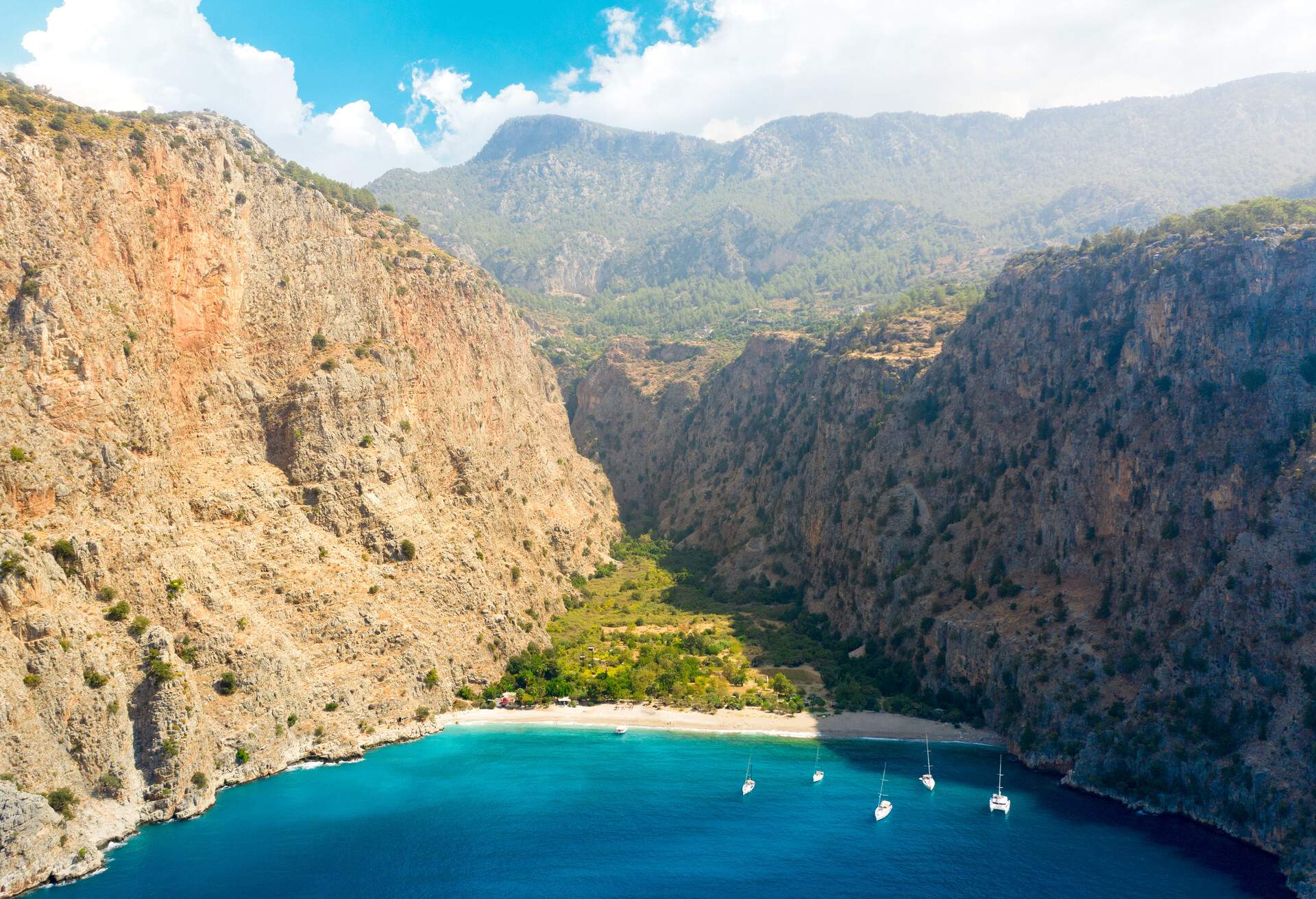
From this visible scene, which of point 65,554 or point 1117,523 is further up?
point 65,554

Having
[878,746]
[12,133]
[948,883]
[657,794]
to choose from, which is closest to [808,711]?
[878,746]

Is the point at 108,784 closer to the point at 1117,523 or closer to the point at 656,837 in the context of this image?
the point at 656,837

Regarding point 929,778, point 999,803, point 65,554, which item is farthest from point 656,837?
point 65,554

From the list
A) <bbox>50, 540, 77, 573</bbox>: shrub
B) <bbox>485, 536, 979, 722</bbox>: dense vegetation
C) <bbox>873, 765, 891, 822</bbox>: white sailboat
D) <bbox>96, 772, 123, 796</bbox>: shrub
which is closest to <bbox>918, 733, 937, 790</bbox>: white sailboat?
<bbox>873, 765, 891, 822</bbox>: white sailboat

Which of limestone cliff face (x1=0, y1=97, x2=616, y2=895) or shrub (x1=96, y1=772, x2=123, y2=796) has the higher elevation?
limestone cliff face (x1=0, y1=97, x2=616, y2=895)

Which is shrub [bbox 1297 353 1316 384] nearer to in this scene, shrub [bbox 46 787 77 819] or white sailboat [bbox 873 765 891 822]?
white sailboat [bbox 873 765 891 822]

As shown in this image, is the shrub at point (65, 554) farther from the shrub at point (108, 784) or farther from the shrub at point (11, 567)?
the shrub at point (108, 784)
